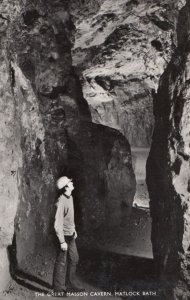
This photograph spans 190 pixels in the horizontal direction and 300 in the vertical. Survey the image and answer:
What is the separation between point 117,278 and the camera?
5.32 metres

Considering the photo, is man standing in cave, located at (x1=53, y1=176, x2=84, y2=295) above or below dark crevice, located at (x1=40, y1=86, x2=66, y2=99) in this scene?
below

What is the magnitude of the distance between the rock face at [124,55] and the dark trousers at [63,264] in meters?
3.83

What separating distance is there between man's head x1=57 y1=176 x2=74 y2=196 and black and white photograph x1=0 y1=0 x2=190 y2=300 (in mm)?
13

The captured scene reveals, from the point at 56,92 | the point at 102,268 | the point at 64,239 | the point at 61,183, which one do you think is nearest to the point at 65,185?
the point at 61,183

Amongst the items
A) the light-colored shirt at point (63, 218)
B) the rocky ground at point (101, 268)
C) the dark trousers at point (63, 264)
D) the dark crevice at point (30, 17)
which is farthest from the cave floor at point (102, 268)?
the dark crevice at point (30, 17)

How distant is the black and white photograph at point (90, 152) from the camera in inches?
159

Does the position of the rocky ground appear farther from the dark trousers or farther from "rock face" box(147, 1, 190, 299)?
"rock face" box(147, 1, 190, 299)

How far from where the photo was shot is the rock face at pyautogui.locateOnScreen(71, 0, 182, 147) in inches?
245

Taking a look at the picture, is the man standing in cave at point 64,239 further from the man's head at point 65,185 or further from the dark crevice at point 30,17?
the dark crevice at point 30,17

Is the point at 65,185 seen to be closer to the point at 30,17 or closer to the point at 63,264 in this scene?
the point at 63,264

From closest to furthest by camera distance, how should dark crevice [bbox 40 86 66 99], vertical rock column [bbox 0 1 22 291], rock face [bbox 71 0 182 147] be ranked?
vertical rock column [bbox 0 1 22 291], rock face [bbox 71 0 182 147], dark crevice [bbox 40 86 66 99]

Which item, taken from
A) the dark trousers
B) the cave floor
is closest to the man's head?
the dark trousers

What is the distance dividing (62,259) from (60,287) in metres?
0.40

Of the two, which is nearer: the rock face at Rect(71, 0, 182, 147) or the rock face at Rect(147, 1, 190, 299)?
the rock face at Rect(147, 1, 190, 299)
